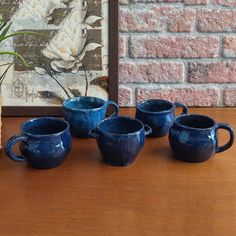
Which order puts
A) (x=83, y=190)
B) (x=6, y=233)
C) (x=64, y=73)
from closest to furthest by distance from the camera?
(x=6, y=233)
(x=83, y=190)
(x=64, y=73)

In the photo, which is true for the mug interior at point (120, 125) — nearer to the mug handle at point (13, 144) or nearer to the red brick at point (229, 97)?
the mug handle at point (13, 144)

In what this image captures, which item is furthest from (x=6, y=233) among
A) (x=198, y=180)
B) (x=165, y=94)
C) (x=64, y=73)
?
(x=165, y=94)

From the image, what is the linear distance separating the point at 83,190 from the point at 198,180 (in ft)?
0.70

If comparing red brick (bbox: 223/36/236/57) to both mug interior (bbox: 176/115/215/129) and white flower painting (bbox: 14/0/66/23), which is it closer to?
mug interior (bbox: 176/115/215/129)

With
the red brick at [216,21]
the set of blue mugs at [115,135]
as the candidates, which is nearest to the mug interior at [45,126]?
the set of blue mugs at [115,135]

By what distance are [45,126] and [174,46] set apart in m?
0.42

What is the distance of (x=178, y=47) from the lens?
1.22 meters

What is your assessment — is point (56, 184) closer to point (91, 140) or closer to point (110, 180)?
point (110, 180)

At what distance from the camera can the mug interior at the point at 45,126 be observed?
3.21ft

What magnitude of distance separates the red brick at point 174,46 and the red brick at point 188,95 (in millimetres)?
88

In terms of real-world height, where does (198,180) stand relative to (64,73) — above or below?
below

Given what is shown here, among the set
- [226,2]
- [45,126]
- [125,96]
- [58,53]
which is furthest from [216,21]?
[45,126]

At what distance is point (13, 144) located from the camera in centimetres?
91

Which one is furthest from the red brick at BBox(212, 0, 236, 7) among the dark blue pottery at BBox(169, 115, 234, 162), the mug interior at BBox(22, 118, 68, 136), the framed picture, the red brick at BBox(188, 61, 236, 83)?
the mug interior at BBox(22, 118, 68, 136)
